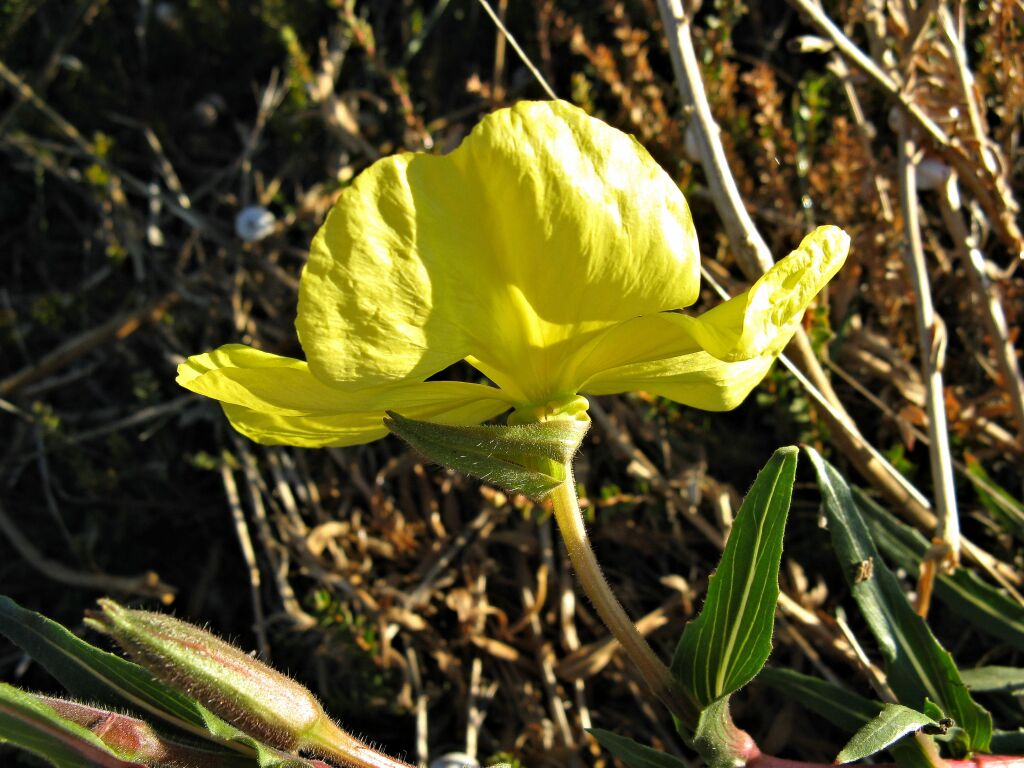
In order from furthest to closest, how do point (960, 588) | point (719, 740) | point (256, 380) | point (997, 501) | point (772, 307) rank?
point (997, 501), point (960, 588), point (719, 740), point (256, 380), point (772, 307)


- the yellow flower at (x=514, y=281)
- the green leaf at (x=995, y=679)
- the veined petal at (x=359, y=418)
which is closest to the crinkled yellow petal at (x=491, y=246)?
the yellow flower at (x=514, y=281)

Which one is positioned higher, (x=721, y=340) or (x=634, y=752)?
(x=721, y=340)

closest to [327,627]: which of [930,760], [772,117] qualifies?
[930,760]

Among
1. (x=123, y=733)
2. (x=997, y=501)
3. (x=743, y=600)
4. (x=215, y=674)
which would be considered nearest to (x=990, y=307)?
(x=997, y=501)

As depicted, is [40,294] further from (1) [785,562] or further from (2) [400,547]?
(1) [785,562]

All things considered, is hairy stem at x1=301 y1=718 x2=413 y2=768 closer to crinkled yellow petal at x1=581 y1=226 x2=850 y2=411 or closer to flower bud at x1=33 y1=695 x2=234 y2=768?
flower bud at x1=33 y1=695 x2=234 y2=768

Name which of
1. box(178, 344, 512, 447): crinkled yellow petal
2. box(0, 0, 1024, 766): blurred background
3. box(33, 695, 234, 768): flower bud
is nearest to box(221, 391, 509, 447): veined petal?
box(178, 344, 512, 447): crinkled yellow petal

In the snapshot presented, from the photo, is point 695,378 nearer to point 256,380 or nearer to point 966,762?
point 256,380
